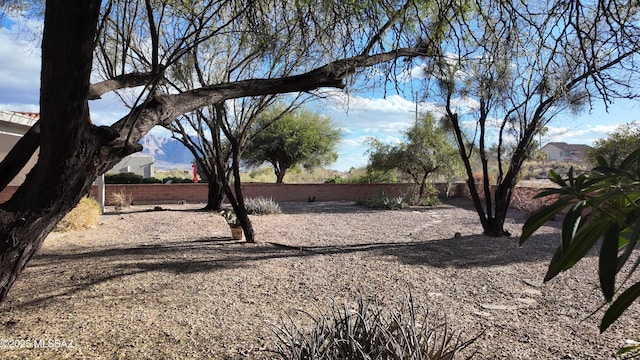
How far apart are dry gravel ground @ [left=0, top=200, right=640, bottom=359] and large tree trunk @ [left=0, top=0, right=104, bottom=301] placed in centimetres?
114

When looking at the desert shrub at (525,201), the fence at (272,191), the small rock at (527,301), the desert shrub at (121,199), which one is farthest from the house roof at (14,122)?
the desert shrub at (525,201)

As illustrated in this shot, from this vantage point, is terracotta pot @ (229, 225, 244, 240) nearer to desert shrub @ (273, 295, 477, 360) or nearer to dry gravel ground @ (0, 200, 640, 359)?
dry gravel ground @ (0, 200, 640, 359)

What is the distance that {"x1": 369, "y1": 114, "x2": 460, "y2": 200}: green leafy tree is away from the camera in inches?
819

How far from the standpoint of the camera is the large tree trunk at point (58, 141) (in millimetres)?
2389

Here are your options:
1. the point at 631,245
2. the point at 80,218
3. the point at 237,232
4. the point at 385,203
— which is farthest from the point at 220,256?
the point at 385,203

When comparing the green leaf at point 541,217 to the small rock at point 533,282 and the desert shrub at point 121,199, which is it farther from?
the desert shrub at point 121,199

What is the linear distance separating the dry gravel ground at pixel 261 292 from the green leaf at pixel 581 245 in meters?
2.34

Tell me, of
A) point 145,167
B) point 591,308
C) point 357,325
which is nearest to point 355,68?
point 357,325

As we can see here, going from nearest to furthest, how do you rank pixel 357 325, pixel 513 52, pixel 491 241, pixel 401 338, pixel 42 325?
pixel 401 338 < pixel 357 325 < pixel 42 325 < pixel 513 52 < pixel 491 241

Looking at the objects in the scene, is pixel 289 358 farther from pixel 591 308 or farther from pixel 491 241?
pixel 491 241

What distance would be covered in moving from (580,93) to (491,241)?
3.48 meters

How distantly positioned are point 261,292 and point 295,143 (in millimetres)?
21860

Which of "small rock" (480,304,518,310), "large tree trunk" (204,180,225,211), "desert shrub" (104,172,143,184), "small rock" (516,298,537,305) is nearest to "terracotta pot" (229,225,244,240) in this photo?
"small rock" (480,304,518,310)

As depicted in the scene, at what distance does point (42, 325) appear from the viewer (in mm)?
4020
